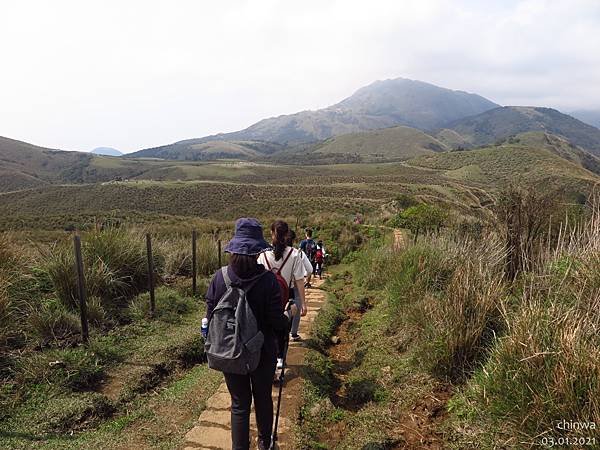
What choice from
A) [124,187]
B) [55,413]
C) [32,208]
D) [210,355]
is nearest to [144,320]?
[55,413]

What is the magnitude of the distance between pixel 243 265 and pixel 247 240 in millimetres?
215

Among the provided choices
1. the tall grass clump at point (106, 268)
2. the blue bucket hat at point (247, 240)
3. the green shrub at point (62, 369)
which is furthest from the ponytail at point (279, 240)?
the tall grass clump at point (106, 268)

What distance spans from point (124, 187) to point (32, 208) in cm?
1477

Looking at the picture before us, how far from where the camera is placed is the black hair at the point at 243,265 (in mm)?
3020

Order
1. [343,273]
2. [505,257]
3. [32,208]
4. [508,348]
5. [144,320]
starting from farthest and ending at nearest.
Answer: [32,208]
[343,273]
[144,320]
[505,257]
[508,348]

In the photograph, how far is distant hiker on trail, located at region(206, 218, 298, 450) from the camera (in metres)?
2.91

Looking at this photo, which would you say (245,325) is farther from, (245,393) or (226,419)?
(226,419)

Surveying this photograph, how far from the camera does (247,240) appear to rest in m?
3.13

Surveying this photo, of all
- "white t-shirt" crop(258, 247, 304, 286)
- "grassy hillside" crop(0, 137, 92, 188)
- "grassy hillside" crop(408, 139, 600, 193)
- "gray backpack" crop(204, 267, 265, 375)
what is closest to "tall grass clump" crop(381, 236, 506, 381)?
"white t-shirt" crop(258, 247, 304, 286)

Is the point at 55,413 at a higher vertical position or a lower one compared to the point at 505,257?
lower

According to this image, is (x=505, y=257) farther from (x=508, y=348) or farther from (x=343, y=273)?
(x=343, y=273)

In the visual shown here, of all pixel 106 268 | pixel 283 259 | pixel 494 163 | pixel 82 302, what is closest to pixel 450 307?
pixel 283 259

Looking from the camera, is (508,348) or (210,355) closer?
(210,355)

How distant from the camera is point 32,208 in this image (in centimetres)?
5859
